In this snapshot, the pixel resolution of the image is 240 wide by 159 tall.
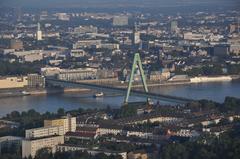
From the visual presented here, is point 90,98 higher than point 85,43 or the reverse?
higher

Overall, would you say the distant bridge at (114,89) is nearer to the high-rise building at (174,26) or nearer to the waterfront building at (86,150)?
the waterfront building at (86,150)

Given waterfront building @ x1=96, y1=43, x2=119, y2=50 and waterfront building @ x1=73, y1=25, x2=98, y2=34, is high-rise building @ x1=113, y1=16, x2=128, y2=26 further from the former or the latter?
waterfront building @ x1=96, y1=43, x2=119, y2=50

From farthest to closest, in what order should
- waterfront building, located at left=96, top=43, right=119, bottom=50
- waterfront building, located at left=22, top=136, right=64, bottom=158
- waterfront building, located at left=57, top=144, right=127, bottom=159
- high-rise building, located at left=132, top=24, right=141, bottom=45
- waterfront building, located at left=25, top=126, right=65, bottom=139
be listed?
high-rise building, located at left=132, top=24, right=141, bottom=45 < waterfront building, located at left=96, top=43, right=119, bottom=50 < waterfront building, located at left=25, top=126, right=65, bottom=139 < waterfront building, located at left=22, top=136, right=64, bottom=158 < waterfront building, located at left=57, top=144, right=127, bottom=159

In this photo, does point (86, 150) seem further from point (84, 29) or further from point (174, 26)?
point (84, 29)

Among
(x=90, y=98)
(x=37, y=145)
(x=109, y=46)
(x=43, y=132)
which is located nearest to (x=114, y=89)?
(x=90, y=98)

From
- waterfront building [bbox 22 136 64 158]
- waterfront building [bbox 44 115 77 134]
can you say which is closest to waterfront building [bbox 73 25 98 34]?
waterfront building [bbox 44 115 77 134]

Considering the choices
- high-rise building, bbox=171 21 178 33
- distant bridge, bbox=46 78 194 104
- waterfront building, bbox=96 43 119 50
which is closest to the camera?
distant bridge, bbox=46 78 194 104

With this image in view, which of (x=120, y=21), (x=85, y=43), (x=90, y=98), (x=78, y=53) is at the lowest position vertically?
(x=120, y=21)
